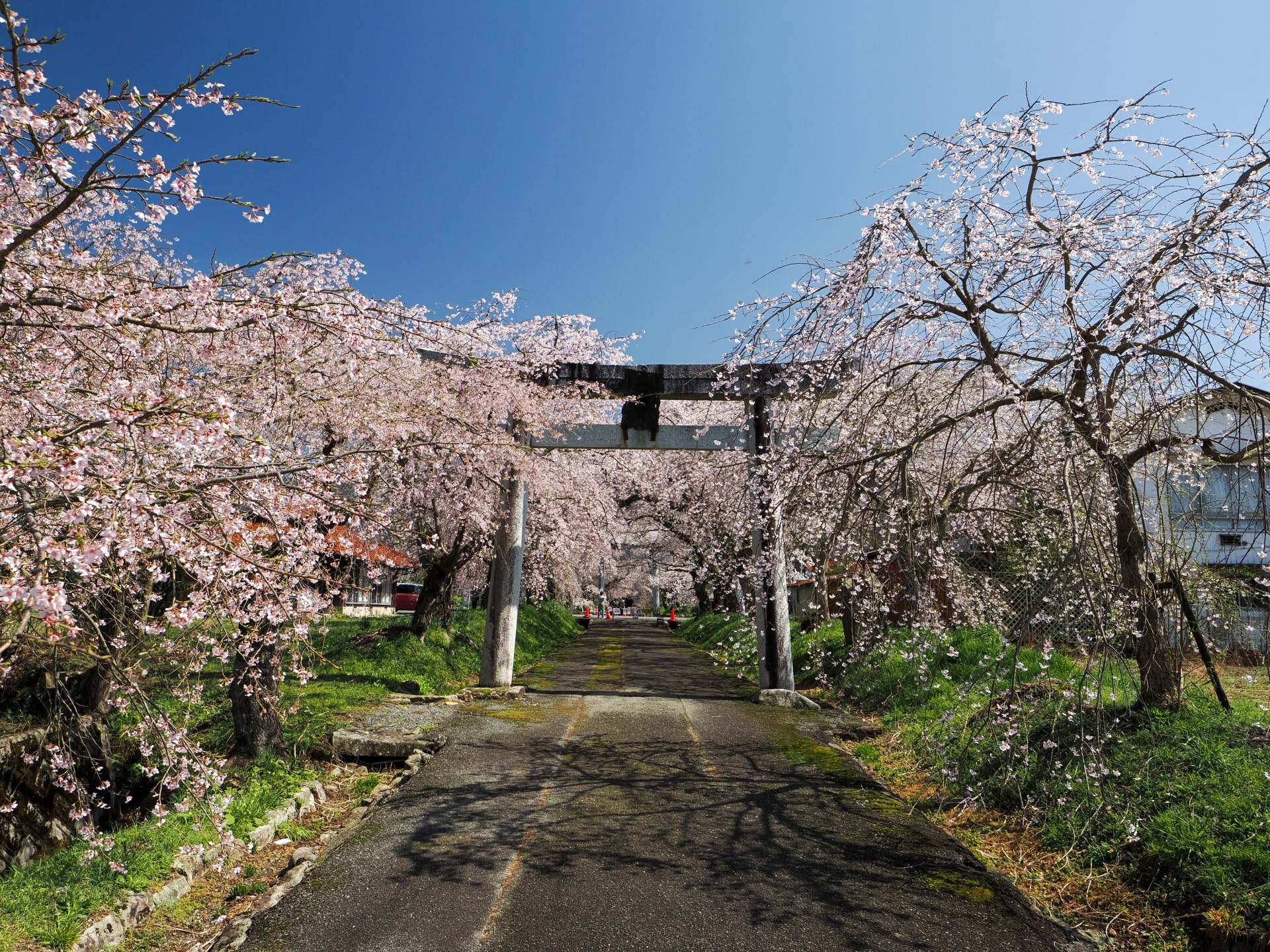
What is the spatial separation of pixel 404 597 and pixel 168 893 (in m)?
33.9

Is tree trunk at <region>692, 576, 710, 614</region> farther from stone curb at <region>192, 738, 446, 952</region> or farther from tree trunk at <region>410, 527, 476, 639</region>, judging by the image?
stone curb at <region>192, 738, 446, 952</region>

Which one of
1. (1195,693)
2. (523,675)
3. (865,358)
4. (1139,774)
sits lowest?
(523,675)

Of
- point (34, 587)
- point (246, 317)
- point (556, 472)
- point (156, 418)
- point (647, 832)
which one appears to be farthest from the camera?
point (556, 472)

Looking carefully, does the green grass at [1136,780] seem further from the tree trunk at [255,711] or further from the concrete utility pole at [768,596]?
the tree trunk at [255,711]

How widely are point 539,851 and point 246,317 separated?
399 centimetres

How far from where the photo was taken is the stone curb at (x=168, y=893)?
3.93 m

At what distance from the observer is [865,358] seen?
6.95 meters

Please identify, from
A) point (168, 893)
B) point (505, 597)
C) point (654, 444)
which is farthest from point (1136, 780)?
point (505, 597)

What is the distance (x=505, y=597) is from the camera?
1203cm

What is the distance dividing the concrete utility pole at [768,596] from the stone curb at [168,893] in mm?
7411

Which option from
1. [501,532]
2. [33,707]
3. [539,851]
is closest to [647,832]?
[539,851]

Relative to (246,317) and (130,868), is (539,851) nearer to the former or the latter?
(130,868)

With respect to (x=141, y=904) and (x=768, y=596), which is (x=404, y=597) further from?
(x=141, y=904)

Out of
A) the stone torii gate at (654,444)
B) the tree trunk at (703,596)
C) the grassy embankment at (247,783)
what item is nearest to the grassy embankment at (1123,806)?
the stone torii gate at (654,444)
